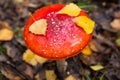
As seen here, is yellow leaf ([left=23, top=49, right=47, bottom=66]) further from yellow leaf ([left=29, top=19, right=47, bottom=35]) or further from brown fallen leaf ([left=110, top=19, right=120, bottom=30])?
brown fallen leaf ([left=110, top=19, right=120, bottom=30])

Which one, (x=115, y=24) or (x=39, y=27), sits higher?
(x=39, y=27)

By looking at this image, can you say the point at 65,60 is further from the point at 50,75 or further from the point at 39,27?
the point at 39,27

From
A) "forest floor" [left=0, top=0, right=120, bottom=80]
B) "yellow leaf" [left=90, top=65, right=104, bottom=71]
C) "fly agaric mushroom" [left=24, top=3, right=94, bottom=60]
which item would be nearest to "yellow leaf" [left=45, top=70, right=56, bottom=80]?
"forest floor" [left=0, top=0, right=120, bottom=80]

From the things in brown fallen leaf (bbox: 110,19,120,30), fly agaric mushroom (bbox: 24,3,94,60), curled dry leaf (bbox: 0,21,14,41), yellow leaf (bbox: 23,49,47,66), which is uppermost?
fly agaric mushroom (bbox: 24,3,94,60)

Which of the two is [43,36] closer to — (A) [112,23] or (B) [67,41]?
(B) [67,41]

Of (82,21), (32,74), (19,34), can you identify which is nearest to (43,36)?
(82,21)

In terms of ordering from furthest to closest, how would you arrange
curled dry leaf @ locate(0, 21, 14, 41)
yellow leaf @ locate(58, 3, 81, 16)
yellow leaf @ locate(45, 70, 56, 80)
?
curled dry leaf @ locate(0, 21, 14, 41) → yellow leaf @ locate(45, 70, 56, 80) → yellow leaf @ locate(58, 3, 81, 16)

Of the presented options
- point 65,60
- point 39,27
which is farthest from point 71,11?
point 65,60
